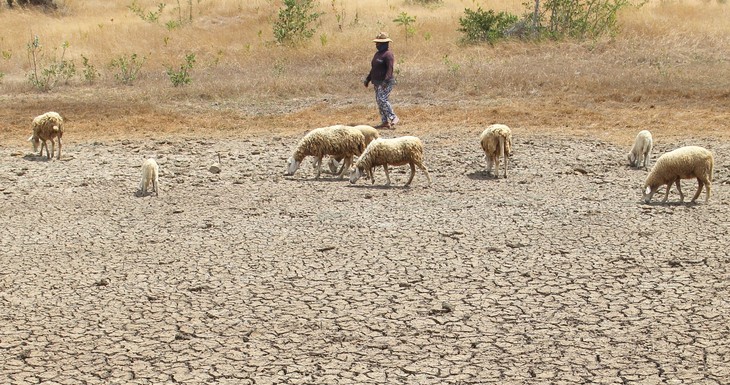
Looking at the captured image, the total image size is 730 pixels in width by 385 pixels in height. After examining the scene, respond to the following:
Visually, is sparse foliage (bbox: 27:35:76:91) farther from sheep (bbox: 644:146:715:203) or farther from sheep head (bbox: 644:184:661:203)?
sheep (bbox: 644:146:715:203)

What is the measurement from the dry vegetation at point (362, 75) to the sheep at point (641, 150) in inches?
88.3

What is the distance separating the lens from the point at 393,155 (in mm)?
12930

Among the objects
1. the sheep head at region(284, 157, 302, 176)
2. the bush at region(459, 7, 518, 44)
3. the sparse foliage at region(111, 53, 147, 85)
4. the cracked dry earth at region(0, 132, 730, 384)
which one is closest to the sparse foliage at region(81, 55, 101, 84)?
the sparse foliage at region(111, 53, 147, 85)

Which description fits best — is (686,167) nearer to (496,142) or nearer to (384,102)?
(496,142)

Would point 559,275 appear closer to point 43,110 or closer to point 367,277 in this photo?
point 367,277

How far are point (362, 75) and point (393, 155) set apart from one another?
37.6ft

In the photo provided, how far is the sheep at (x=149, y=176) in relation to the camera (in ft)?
41.9

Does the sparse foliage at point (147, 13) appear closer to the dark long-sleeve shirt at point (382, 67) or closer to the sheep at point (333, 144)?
the dark long-sleeve shirt at point (382, 67)

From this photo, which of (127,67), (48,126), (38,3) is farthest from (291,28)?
(48,126)

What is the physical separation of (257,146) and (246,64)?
35.0 ft

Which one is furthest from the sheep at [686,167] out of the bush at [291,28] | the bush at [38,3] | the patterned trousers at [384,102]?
the bush at [38,3]

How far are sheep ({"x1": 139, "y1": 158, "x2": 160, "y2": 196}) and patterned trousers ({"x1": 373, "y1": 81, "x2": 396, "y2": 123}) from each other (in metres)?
6.29

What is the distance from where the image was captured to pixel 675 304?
309 inches

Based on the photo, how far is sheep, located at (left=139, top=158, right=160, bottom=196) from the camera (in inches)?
503
